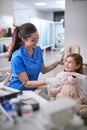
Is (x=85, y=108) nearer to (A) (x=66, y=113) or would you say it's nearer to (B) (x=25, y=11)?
(A) (x=66, y=113)

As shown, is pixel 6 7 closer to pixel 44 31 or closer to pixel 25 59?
pixel 25 59

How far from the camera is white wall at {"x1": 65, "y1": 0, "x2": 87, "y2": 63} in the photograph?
11.6 ft

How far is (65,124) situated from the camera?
0.61m

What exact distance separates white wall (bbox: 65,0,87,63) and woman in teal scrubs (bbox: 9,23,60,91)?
2.00 m

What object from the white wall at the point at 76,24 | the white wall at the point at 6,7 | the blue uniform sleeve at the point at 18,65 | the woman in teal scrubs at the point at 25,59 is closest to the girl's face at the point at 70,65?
the woman in teal scrubs at the point at 25,59

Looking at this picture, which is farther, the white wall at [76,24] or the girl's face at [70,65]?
the white wall at [76,24]

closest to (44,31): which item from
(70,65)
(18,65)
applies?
(70,65)

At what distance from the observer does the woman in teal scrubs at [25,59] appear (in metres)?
1.57

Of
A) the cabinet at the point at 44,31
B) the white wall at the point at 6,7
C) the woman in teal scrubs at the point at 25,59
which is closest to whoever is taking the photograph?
the woman in teal scrubs at the point at 25,59

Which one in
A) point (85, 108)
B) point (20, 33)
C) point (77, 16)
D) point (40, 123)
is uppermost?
point (77, 16)

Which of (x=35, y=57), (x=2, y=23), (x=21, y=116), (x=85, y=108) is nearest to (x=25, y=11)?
(x=2, y=23)

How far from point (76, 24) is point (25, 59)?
2256mm

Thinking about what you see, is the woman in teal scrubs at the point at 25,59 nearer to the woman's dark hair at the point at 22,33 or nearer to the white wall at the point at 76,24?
the woman's dark hair at the point at 22,33

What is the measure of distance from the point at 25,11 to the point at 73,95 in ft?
20.1
